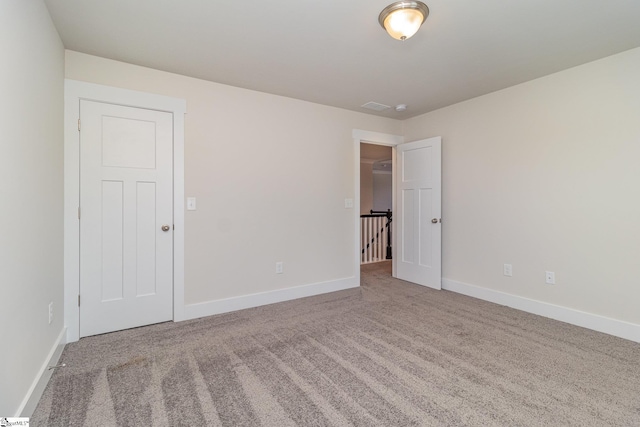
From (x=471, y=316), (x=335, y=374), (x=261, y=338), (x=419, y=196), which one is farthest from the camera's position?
(x=419, y=196)

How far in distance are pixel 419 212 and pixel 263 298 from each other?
2.39 meters

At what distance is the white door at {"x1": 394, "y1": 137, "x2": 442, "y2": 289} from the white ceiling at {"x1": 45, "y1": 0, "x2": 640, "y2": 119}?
3.67 feet

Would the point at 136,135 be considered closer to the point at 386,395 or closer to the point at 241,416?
the point at 241,416

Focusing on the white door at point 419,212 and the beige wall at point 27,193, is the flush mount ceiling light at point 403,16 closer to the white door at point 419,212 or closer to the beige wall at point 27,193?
the beige wall at point 27,193

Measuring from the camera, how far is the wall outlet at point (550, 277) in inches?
116

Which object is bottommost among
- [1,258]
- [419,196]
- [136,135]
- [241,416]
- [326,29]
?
[241,416]

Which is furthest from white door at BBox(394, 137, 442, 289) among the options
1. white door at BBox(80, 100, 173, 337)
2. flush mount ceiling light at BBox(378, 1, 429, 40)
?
white door at BBox(80, 100, 173, 337)

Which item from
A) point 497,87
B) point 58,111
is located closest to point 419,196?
point 497,87

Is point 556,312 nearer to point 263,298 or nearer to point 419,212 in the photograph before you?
point 419,212

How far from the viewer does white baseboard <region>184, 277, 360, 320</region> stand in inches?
118

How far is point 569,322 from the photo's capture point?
9.20 feet

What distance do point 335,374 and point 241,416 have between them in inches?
25.4

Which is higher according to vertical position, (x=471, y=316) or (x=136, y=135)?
(x=136, y=135)

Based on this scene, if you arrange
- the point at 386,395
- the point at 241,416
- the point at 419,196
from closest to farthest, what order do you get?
the point at 241,416, the point at 386,395, the point at 419,196
